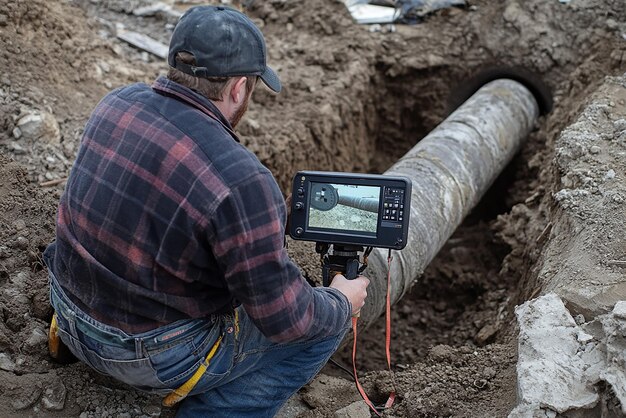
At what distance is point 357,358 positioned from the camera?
4.86 meters

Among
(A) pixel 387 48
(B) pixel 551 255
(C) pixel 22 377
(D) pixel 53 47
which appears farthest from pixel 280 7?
(C) pixel 22 377

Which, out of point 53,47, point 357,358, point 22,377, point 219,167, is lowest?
point 357,358

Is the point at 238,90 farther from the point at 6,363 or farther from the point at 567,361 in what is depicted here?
the point at 567,361

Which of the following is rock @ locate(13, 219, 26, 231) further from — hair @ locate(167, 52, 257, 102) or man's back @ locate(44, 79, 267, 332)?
hair @ locate(167, 52, 257, 102)

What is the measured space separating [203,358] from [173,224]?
0.62 m

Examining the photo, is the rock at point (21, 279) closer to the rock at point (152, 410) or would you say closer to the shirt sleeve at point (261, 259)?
the rock at point (152, 410)

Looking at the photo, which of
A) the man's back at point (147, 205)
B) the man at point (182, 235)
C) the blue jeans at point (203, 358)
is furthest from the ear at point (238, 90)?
the blue jeans at point (203, 358)

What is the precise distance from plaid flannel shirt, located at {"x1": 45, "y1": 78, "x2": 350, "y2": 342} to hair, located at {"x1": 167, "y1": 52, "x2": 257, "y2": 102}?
0.04 meters

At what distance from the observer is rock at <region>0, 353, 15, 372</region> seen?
9.61 ft

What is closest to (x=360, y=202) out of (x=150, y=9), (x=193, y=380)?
(x=193, y=380)

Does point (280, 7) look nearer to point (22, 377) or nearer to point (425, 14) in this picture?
point (425, 14)

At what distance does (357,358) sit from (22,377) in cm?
248

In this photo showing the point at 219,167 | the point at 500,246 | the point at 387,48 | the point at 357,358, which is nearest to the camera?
the point at 219,167

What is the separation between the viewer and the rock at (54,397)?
2852mm
